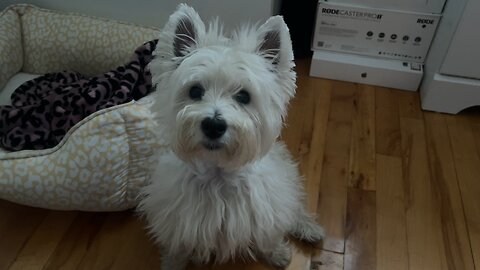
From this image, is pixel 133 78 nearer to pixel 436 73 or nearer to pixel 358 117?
pixel 358 117

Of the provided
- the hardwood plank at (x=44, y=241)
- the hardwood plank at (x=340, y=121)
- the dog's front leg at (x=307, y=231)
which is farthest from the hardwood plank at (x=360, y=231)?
the hardwood plank at (x=44, y=241)

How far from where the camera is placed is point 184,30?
3.51 feet

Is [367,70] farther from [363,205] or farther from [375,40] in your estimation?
[363,205]

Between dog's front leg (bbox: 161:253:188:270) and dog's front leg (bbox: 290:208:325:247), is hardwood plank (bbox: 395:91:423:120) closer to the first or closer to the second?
dog's front leg (bbox: 290:208:325:247)

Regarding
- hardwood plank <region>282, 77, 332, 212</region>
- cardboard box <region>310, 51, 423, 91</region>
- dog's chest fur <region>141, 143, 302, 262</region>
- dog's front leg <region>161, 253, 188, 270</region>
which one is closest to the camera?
dog's chest fur <region>141, 143, 302, 262</region>

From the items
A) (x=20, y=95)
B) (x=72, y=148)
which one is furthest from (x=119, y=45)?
(x=72, y=148)

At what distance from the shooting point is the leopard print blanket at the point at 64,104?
158 centimetres

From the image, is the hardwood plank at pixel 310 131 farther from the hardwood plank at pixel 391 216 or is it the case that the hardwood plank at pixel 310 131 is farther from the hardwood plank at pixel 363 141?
the hardwood plank at pixel 391 216

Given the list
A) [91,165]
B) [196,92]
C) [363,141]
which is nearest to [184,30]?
[196,92]

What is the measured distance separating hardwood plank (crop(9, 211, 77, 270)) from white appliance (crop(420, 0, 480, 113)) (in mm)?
1643

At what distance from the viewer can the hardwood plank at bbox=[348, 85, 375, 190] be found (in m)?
1.71

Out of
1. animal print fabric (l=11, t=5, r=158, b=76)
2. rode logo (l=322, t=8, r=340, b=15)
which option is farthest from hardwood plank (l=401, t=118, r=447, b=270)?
animal print fabric (l=11, t=5, r=158, b=76)

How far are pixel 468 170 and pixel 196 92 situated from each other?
4.27ft

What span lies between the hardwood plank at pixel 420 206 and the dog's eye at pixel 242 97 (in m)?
0.87
